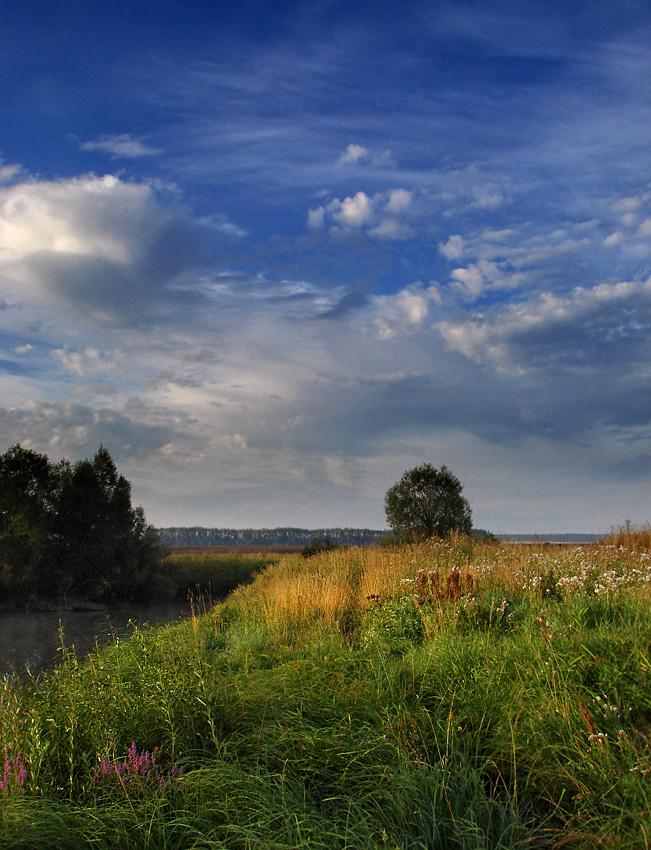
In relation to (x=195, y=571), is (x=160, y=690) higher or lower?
higher

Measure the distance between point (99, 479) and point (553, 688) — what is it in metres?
21.6

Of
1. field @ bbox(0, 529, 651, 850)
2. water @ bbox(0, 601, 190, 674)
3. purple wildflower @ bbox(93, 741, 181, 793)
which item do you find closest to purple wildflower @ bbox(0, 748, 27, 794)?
field @ bbox(0, 529, 651, 850)

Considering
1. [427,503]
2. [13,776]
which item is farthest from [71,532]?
[13,776]

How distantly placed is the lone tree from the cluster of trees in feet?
35.1

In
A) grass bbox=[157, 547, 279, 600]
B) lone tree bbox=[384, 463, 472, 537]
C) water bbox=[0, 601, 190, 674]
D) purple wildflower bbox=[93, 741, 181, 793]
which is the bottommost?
water bbox=[0, 601, 190, 674]

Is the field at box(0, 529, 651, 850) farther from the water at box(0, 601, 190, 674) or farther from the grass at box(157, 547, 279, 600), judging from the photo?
the grass at box(157, 547, 279, 600)

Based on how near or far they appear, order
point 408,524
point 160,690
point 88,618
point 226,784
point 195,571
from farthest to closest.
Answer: point 195,571 → point 408,524 → point 88,618 → point 160,690 → point 226,784

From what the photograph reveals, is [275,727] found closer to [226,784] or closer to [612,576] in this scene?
[226,784]

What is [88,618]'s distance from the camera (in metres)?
20.1

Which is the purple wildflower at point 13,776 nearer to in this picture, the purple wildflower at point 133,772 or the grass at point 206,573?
the purple wildflower at point 133,772

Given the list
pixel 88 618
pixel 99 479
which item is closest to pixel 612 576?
pixel 88 618

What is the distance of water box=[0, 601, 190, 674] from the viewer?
1437 centimetres

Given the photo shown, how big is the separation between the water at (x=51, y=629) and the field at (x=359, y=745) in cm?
997

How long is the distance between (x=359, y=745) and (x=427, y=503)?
2268 centimetres
